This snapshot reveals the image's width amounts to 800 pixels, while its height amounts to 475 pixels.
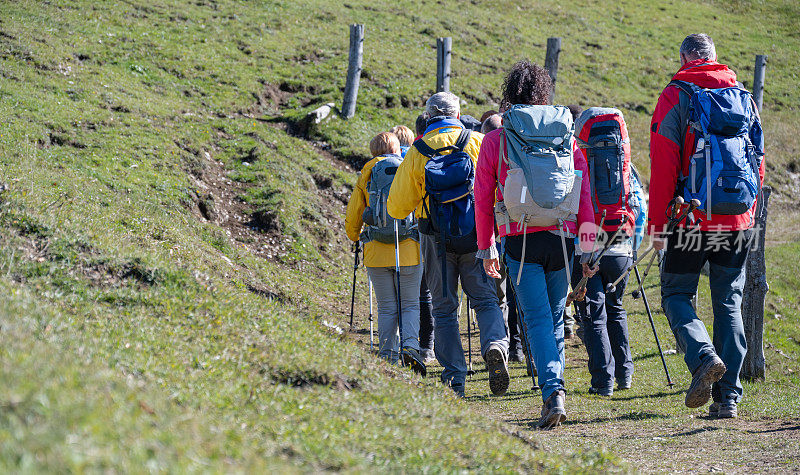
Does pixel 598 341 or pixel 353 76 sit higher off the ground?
pixel 353 76

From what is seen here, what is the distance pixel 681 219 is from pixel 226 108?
13.2 m

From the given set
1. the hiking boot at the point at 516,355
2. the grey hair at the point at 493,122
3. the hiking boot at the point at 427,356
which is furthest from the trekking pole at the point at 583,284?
the hiking boot at the point at 427,356

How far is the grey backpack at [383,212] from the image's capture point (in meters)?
7.61

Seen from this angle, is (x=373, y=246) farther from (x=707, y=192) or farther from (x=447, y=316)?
(x=707, y=192)

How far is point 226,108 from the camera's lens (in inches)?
689

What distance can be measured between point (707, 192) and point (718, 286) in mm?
904

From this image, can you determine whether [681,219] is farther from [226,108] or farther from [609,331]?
[226,108]

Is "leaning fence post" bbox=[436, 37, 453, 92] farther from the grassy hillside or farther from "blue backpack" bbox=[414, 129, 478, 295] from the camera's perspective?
"blue backpack" bbox=[414, 129, 478, 295]

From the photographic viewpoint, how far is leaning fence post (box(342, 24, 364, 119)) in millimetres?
18484

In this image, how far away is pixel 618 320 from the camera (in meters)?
7.70

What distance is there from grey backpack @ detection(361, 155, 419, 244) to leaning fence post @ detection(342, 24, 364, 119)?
36.5 ft

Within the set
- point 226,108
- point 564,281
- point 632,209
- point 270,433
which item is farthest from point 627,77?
point 270,433

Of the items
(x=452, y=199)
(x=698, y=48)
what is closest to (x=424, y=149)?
(x=452, y=199)

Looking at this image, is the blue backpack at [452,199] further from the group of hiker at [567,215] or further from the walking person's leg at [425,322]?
the walking person's leg at [425,322]
